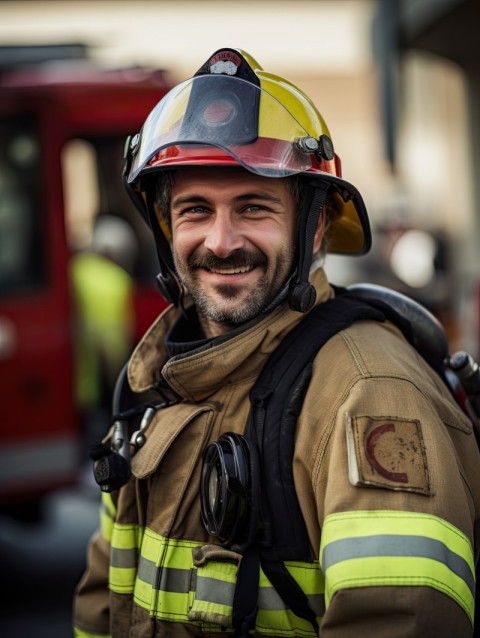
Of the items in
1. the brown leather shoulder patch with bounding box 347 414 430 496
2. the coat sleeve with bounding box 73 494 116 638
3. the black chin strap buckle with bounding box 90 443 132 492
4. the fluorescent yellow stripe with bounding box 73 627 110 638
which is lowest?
the fluorescent yellow stripe with bounding box 73 627 110 638

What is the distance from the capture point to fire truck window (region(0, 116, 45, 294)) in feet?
16.4

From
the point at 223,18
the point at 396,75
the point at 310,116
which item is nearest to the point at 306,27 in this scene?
the point at 223,18

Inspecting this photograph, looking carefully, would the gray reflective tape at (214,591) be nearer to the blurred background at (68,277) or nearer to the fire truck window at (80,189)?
the blurred background at (68,277)

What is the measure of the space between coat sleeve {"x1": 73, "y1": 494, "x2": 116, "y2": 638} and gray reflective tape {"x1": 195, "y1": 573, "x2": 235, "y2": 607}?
50 cm

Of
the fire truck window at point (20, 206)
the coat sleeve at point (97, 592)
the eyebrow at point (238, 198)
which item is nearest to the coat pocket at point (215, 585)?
the coat sleeve at point (97, 592)

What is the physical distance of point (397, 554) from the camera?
1.50 meters

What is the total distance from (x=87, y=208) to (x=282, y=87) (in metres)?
4.29

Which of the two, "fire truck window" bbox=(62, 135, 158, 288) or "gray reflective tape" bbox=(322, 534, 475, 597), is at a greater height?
"fire truck window" bbox=(62, 135, 158, 288)

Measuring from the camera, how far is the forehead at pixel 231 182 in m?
1.91

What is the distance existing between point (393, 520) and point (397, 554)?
0.06 meters

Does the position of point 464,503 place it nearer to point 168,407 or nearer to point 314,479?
point 314,479

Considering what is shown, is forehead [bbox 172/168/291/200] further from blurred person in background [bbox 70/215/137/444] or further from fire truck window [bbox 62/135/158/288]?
fire truck window [bbox 62/135/158/288]

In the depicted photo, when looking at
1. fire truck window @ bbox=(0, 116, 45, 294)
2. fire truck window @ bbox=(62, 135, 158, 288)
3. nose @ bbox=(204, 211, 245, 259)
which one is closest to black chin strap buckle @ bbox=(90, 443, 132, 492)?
nose @ bbox=(204, 211, 245, 259)

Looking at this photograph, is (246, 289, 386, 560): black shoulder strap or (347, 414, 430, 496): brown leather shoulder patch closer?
(347, 414, 430, 496): brown leather shoulder patch
